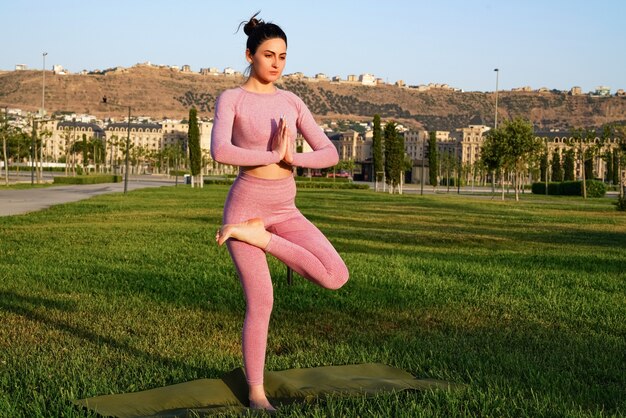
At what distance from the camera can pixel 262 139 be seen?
518cm

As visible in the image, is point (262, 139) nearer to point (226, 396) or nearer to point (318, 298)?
point (226, 396)

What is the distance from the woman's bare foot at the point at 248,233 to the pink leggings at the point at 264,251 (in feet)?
0.18

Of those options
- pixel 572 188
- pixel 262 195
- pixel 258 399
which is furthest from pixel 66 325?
pixel 572 188

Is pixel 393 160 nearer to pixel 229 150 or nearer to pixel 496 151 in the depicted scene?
pixel 496 151

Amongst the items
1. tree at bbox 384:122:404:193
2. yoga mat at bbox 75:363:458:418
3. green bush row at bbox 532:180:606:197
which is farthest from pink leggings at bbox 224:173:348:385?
green bush row at bbox 532:180:606:197

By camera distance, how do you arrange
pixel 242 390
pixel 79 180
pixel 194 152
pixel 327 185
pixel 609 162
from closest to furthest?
pixel 242 390, pixel 79 180, pixel 194 152, pixel 327 185, pixel 609 162

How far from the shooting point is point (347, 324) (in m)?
8.69

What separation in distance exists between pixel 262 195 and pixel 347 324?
3.78 metres

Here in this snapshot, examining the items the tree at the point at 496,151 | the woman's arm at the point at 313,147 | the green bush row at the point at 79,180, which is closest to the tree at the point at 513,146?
the tree at the point at 496,151

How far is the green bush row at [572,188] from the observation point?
72.1m

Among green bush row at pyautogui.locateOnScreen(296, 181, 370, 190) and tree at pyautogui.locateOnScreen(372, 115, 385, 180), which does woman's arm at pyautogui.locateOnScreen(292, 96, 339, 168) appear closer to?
green bush row at pyautogui.locateOnScreen(296, 181, 370, 190)

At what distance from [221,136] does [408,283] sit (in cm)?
696

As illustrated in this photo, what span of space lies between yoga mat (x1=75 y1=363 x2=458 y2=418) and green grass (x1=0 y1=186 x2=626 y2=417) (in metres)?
0.20

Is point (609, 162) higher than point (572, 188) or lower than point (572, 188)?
higher
